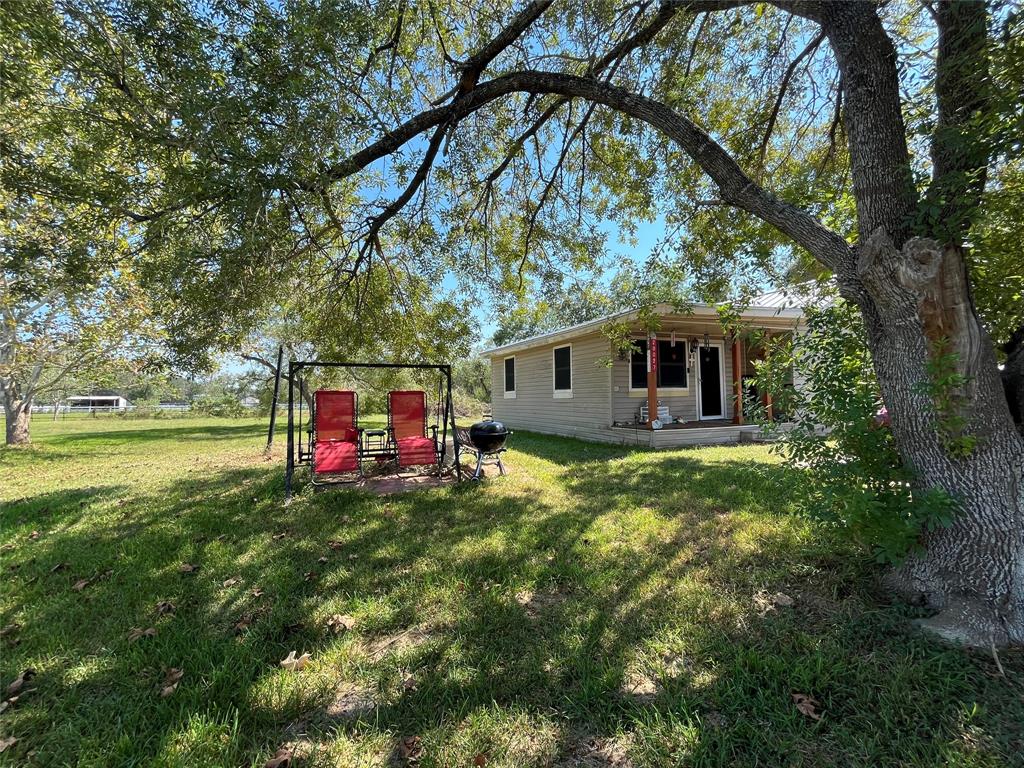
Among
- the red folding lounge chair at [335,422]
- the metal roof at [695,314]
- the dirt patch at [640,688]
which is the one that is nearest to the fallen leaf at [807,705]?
the dirt patch at [640,688]

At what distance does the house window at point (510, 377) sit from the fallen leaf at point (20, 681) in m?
13.3

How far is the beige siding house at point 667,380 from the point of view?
9.48 metres

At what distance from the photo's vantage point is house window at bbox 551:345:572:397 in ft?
38.5

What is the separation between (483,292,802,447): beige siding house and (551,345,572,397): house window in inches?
1.1

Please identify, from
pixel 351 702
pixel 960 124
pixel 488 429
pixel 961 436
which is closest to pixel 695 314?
pixel 488 429

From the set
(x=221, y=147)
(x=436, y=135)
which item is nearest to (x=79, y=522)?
(x=221, y=147)

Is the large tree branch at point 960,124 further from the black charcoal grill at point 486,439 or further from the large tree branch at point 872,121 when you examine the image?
the black charcoal grill at point 486,439

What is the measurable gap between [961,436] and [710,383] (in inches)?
368

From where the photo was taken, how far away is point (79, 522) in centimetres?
462

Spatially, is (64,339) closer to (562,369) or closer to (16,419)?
(16,419)

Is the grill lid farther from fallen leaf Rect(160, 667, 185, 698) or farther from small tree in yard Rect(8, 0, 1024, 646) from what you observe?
fallen leaf Rect(160, 667, 185, 698)

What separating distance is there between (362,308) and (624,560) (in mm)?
4990

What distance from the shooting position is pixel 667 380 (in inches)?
410

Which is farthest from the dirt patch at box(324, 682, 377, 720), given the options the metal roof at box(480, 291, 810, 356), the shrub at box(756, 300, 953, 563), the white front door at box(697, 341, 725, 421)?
the white front door at box(697, 341, 725, 421)
